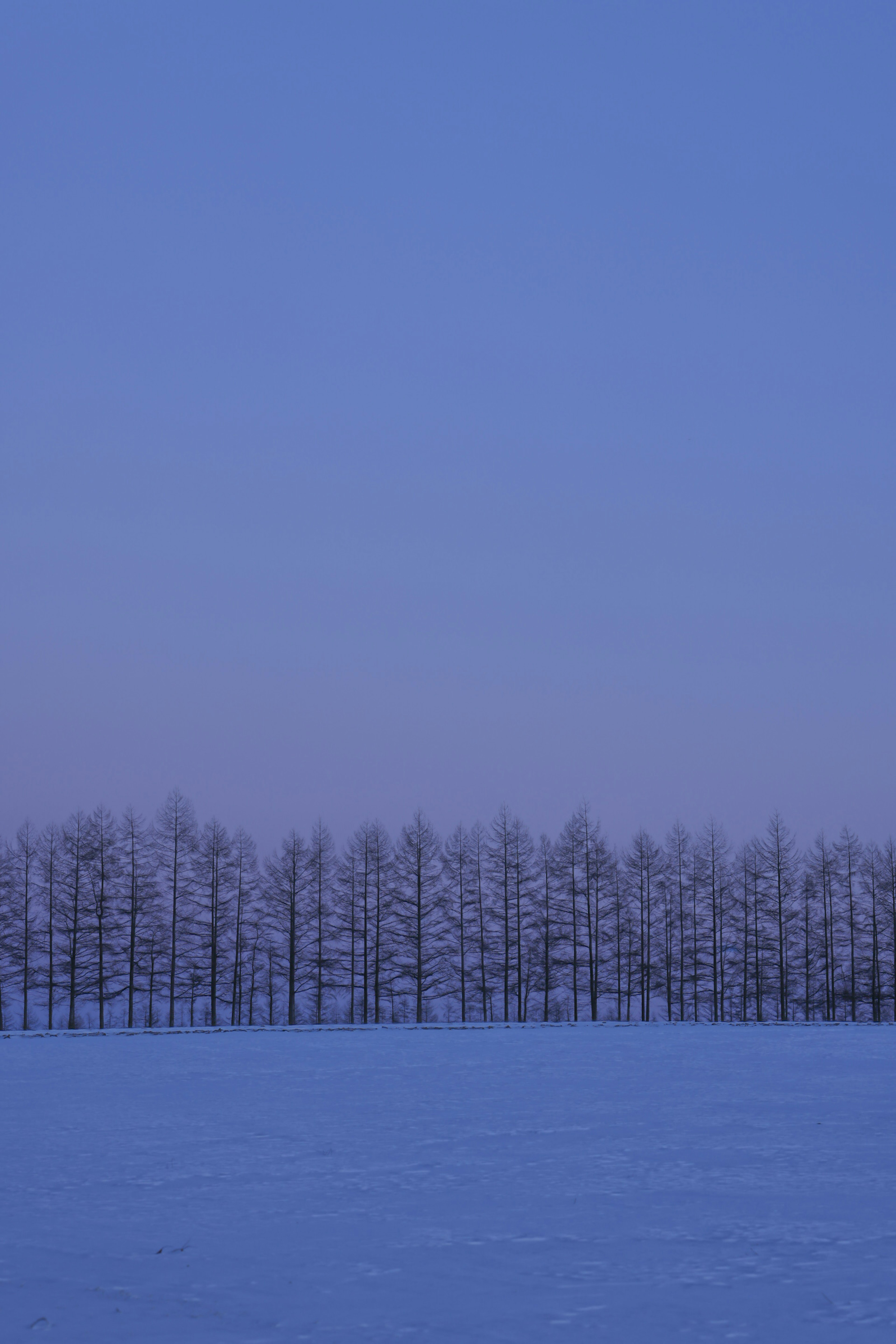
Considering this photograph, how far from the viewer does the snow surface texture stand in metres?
6.97

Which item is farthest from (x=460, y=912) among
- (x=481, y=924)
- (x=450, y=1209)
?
(x=450, y=1209)

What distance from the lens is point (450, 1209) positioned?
9.84m

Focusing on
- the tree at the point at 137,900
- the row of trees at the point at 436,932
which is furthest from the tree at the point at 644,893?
the tree at the point at 137,900

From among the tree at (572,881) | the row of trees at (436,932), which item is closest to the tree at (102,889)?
the row of trees at (436,932)

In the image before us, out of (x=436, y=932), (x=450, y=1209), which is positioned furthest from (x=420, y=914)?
(x=450, y=1209)

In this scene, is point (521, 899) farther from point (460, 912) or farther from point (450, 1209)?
point (450, 1209)

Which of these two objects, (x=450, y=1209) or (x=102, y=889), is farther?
(x=102, y=889)

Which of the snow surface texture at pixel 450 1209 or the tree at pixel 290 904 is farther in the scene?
the tree at pixel 290 904

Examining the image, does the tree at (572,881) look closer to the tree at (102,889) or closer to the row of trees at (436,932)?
the row of trees at (436,932)

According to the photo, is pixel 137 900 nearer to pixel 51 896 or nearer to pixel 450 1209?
pixel 51 896

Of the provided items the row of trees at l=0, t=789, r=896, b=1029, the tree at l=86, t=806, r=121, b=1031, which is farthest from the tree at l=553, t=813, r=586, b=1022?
the tree at l=86, t=806, r=121, b=1031

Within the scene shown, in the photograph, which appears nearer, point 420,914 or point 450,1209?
point 450,1209

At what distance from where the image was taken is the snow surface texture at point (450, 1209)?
6.97m

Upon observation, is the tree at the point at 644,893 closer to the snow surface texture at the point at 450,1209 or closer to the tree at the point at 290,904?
the tree at the point at 290,904
